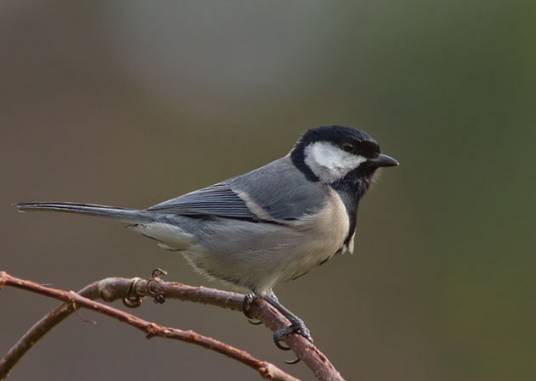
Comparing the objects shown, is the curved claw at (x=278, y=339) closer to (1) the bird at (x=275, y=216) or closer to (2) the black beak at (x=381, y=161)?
(1) the bird at (x=275, y=216)

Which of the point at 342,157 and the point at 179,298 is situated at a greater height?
the point at 342,157

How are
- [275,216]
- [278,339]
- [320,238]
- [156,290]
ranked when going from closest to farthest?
[156,290], [278,339], [320,238], [275,216]

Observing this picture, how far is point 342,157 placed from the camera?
3.29 meters

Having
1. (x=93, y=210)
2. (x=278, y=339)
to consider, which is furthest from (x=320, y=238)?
(x=93, y=210)

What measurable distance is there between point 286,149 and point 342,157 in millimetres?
3948

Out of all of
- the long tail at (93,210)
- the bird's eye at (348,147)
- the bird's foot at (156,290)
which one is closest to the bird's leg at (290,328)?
the bird's foot at (156,290)

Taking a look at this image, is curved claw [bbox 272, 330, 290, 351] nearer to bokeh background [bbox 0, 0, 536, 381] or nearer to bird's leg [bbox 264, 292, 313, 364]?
bird's leg [bbox 264, 292, 313, 364]

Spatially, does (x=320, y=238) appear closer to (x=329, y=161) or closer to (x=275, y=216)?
(x=275, y=216)

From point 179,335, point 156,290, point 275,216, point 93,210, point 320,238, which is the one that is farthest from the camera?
point 275,216

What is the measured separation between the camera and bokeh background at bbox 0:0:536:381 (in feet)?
18.1

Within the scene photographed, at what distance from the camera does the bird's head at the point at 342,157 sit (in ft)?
10.8

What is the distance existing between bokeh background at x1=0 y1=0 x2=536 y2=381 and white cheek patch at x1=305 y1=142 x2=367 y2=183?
209 centimetres

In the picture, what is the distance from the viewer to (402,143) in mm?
6762

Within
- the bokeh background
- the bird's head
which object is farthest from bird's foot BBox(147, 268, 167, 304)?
the bokeh background
